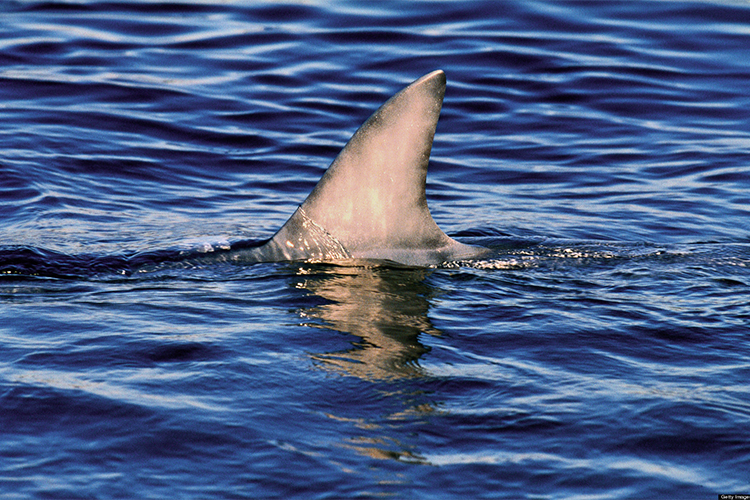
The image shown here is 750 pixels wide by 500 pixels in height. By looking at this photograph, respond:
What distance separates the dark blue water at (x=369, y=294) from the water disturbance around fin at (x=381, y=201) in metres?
0.18

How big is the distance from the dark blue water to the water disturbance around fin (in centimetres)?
18

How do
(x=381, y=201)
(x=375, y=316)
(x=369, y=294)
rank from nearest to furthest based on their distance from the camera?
(x=375, y=316) → (x=369, y=294) → (x=381, y=201)

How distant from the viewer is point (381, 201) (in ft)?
Result: 21.1

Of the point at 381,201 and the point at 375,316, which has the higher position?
the point at 381,201

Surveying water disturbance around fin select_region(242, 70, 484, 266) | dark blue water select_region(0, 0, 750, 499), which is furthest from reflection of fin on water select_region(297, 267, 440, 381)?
water disturbance around fin select_region(242, 70, 484, 266)

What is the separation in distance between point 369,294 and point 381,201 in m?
0.70

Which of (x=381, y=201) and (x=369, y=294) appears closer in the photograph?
(x=369, y=294)

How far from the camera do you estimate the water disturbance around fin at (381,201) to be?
6.20 metres

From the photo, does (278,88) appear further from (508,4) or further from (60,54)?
(508,4)

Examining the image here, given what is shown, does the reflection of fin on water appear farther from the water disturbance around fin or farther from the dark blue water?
the water disturbance around fin

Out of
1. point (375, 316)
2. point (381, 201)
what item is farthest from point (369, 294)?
point (381, 201)

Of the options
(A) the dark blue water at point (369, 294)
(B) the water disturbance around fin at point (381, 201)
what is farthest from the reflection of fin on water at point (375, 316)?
(B) the water disturbance around fin at point (381, 201)

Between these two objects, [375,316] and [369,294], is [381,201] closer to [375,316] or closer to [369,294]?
[369,294]

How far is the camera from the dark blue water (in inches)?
157
